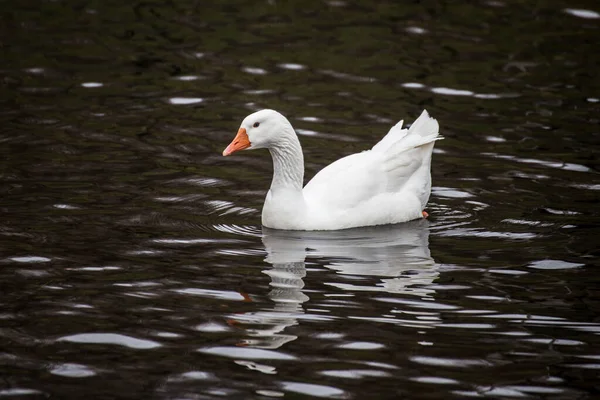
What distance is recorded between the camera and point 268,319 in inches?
333

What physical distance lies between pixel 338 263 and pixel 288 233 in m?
1.21

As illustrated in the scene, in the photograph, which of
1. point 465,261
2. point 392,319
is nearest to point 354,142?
point 465,261

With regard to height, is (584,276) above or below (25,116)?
below

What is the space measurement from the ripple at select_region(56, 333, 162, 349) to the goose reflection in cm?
77

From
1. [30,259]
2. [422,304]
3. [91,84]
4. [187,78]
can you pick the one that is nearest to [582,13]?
[187,78]

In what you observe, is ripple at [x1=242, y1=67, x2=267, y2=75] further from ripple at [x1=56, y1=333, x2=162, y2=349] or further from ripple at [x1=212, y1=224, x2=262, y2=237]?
ripple at [x1=56, y1=333, x2=162, y2=349]

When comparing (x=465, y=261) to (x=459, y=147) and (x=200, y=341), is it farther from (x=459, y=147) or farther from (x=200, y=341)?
(x=459, y=147)

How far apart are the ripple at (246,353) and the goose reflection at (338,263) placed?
0.10 metres

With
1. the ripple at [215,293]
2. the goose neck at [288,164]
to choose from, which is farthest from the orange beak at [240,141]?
the ripple at [215,293]

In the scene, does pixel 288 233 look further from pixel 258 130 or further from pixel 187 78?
pixel 187 78

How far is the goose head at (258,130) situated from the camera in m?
11.1

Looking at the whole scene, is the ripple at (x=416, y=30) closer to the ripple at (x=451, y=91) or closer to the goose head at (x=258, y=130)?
the ripple at (x=451, y=91)

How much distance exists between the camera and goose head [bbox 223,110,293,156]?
1107cm

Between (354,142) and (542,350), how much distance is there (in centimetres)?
680
